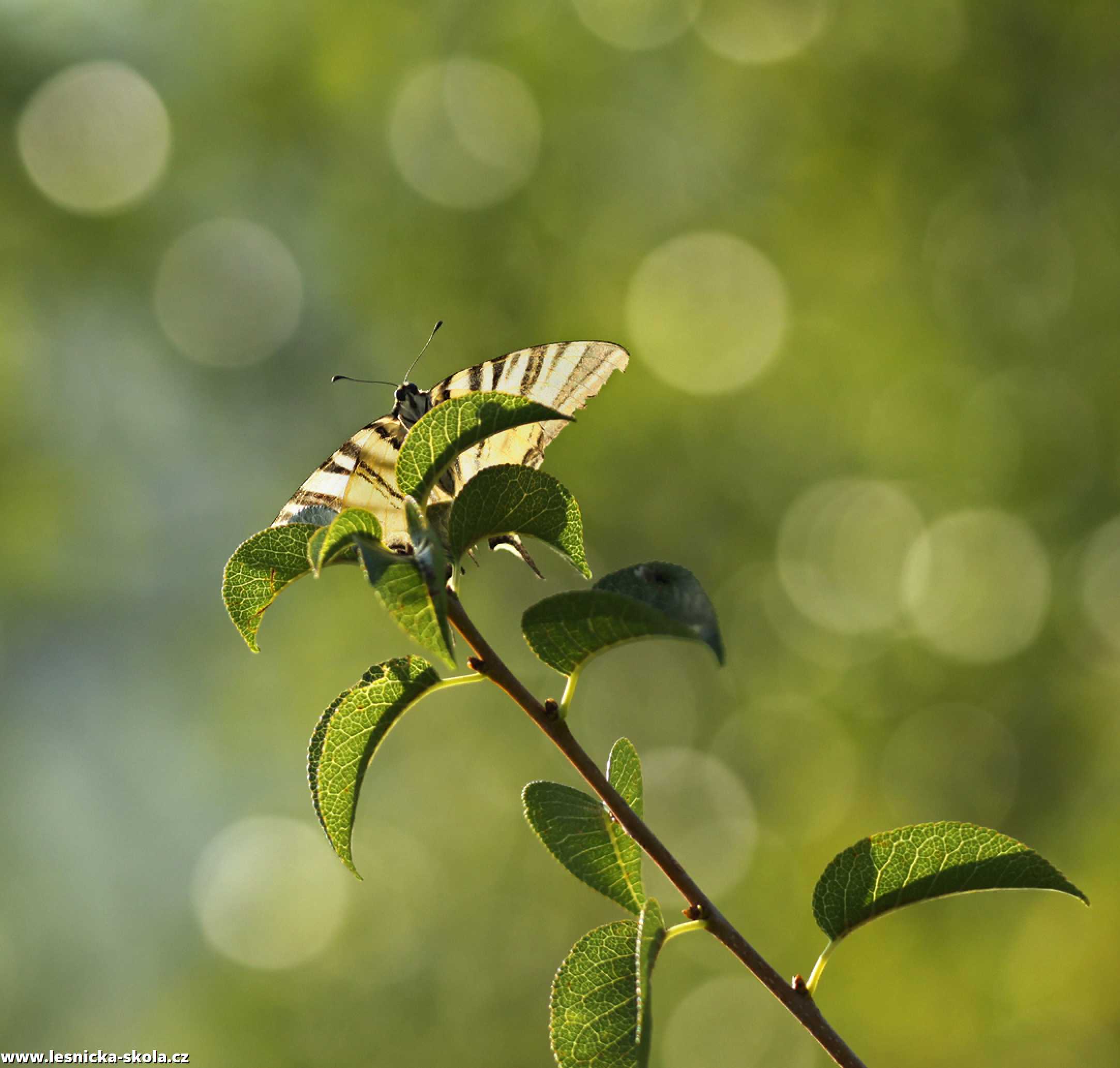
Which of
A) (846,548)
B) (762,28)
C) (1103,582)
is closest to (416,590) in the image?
(1103,582)

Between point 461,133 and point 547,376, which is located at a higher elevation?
point 461,133

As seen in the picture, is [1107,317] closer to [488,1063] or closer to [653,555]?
[653,555]

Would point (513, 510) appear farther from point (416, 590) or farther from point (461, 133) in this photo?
point (461, 133)

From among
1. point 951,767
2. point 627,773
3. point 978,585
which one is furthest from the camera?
point 978,585

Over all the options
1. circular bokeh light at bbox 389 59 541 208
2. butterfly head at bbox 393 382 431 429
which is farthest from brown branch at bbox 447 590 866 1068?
circular bokeh light at bbox 389 59 541 208

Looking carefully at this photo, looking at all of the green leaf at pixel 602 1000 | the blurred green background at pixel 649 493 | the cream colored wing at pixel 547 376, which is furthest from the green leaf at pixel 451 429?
Result: the blurred green background at pixel 649 493
